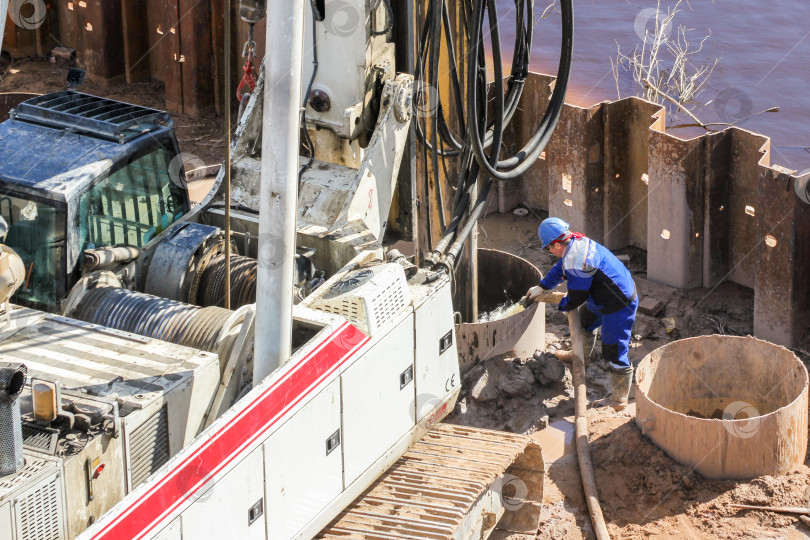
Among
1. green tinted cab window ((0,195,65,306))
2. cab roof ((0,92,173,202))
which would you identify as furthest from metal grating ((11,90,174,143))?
green tinted cab window ((0,195,65,306))

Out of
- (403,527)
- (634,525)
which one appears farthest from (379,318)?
(634,525)

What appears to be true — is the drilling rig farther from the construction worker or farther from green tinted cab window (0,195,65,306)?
the construction worker

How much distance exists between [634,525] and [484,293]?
12.0ft

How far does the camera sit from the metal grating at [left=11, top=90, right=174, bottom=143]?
756 cm

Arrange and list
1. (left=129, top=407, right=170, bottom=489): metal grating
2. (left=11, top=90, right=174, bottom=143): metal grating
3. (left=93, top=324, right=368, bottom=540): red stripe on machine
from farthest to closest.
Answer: (left=11, top=90, right=174, bottom=143): metal grating < (left=129, top=407, right=170, bottom=489): metal grating < (left=93, top=324, right=368, bottom=540): red stripe on machine

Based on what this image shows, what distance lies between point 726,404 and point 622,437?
1031 mm

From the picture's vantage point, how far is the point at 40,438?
531 centimetres

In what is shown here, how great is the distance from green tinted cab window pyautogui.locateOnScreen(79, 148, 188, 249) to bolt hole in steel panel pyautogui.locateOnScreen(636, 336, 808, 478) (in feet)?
12.0

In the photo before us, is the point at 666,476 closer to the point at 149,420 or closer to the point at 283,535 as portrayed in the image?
the point at 283,535

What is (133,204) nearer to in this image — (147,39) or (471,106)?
(471,106)

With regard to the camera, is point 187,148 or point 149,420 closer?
point 149,420

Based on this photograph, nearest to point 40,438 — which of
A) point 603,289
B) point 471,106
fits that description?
point 471,106

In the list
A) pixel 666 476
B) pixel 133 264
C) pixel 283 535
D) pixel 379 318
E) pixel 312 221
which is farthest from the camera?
pixel 666 476

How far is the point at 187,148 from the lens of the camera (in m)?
14.5
